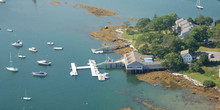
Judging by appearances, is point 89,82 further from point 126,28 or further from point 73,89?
point 126,28

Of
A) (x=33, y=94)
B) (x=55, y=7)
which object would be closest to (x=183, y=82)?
(x=33, y=94)

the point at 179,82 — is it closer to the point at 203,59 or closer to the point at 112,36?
the point at 203,59

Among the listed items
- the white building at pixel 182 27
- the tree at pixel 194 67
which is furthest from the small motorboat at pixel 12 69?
the white building at pixel 182 27

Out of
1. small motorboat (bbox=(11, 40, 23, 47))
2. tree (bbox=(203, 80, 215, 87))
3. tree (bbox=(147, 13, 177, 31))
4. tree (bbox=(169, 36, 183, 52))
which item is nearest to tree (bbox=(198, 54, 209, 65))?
tree (bbox=(203, 80, 215, 87))

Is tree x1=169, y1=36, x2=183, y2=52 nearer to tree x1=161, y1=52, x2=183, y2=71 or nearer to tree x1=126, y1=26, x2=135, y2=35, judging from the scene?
tree x1=161, y1=52, x2=183, y2=71

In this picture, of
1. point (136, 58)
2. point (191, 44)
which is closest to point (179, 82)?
point (136, 58)
